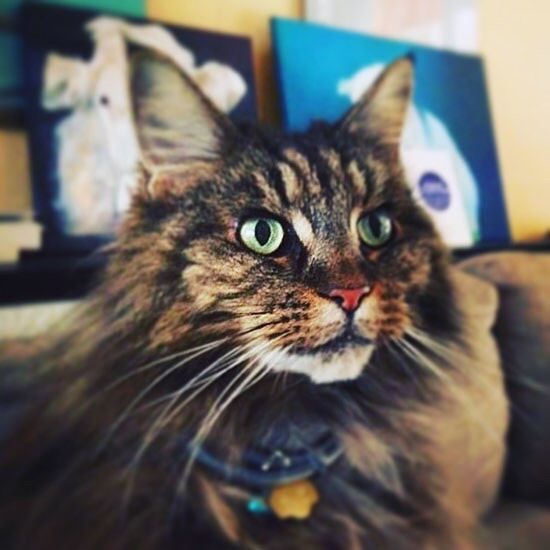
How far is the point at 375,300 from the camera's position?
535 millimetres

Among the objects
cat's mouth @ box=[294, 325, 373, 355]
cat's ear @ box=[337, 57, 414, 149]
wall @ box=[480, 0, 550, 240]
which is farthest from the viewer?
wall @ box=[480, 0, 550, 240]

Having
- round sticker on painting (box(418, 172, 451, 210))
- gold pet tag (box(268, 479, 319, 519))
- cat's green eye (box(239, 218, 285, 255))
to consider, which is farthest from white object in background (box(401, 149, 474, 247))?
gold pet tag (box(268, 479, 319, 519))

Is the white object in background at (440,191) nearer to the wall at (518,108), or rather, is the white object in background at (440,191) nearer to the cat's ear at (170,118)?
the wall at (518,108)

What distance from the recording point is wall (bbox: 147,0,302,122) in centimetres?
78

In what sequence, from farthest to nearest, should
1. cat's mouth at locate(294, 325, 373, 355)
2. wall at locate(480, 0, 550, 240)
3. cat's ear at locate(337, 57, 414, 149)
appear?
wall at locate(480, 0, 550, 240)
cat's ear at locate(337, 57, 414, 149)
cat's mouth at locate(294, 325, 373, 355)

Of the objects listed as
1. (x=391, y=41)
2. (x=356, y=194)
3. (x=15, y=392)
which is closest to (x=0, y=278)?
(x=15, y=392)

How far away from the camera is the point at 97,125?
2.23ft

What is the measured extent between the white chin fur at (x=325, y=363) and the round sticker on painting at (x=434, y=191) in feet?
0.85

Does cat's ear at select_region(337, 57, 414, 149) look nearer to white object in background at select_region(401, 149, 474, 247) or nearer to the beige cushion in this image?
white object in background at select_region(401, 149, 474, 247)

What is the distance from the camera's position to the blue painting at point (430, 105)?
0.75 metres

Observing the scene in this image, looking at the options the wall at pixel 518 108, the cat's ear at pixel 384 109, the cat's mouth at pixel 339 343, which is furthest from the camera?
the wall at pixel 518 108

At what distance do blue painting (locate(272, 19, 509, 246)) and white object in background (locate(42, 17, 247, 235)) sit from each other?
116 mm

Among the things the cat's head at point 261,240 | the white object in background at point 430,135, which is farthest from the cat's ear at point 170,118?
the white object in background at point 430,135

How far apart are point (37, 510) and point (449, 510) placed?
45cm
